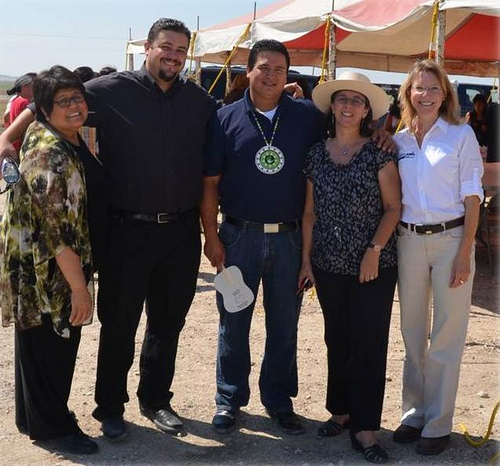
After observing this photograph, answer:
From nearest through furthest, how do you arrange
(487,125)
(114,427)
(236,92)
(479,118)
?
(114,427) → (236,92) → (487,125) → (479,118)

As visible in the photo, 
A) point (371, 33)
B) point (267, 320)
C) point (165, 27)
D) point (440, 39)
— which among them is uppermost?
point (371, 33)

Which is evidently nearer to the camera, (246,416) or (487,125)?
(246,416)

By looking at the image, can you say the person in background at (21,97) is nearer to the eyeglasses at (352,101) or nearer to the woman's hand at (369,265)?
the eyeglasses at (352,101)

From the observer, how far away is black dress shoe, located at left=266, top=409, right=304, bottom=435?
3930mm

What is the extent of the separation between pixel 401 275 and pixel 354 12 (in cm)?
446

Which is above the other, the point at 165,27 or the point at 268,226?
the point at 165,27

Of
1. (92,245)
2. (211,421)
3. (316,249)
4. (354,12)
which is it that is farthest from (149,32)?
(354,12)

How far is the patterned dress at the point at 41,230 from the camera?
3344 millimetres

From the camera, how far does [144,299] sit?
3949 millimetres

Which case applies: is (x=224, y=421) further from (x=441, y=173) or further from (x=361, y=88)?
(x=361, y=88)

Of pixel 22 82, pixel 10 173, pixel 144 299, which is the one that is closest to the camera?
pixel 10 173

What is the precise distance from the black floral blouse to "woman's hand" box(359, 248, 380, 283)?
0.18ft

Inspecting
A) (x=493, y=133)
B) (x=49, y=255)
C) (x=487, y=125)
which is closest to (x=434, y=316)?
(x=49, y=255)

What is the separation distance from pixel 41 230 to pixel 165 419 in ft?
4.17
